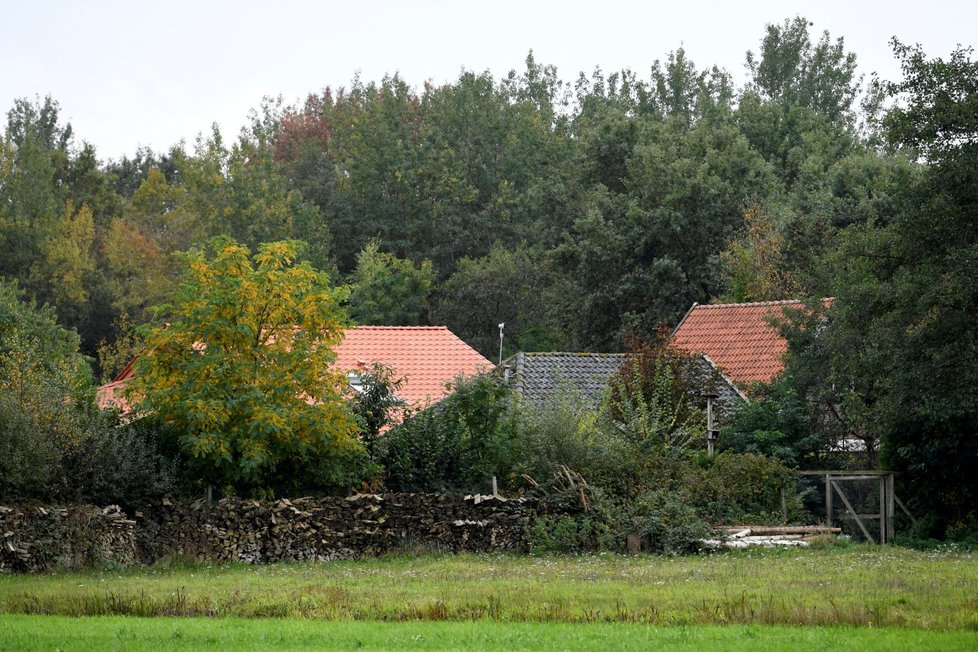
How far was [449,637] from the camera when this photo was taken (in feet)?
47.1

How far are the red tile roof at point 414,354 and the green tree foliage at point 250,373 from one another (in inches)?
638

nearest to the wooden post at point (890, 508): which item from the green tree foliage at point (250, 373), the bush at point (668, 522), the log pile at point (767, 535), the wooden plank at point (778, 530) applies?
the log pile at point (767, 535)

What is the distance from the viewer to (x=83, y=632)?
14.8 m

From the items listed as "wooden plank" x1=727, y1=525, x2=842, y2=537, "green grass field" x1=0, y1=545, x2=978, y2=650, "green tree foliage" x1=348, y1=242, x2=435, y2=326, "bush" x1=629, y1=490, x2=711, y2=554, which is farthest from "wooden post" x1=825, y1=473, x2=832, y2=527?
"green tree foliage" x1=348, y1=242, x2=435, y2=326

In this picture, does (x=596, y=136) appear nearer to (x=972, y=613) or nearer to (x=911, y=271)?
(x=911, y=271)

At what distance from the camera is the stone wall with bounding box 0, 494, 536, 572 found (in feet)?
75.6

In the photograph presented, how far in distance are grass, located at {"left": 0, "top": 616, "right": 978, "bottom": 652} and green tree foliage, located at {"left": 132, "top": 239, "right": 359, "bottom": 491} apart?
32.2 feet

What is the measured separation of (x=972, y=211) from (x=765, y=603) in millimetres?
14612

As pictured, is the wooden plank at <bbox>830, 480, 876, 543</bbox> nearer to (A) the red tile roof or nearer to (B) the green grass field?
(B) the green grass field

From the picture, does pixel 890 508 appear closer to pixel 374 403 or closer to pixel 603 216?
pixel 374 403

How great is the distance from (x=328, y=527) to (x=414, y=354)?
760 inches

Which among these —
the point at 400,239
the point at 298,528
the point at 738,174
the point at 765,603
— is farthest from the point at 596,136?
the point at 765,603

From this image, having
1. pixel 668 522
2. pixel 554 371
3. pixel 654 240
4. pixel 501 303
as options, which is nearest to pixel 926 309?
pixel 668 522

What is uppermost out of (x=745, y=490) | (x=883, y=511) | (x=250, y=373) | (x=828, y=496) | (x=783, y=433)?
(x=250, y=373)
